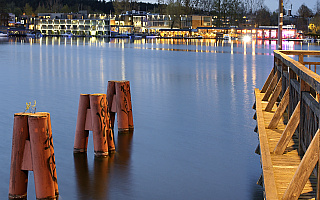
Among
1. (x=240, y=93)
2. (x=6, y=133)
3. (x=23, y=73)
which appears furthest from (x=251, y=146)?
(x=23, y=73)

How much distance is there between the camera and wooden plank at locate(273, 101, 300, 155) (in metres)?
9.59

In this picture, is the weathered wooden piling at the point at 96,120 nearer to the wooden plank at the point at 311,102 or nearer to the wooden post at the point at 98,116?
the wooden post at the point at 98,116

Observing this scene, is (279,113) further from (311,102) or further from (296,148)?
(311,102)

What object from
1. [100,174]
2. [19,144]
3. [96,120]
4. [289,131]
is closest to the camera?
[289,131]

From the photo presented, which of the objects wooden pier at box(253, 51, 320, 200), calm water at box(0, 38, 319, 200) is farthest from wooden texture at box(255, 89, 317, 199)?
calm water at box(0, 38, 319, 200)

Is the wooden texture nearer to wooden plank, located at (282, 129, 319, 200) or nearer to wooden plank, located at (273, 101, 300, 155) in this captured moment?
wooden plank, located at (273, 101, 300, 155)

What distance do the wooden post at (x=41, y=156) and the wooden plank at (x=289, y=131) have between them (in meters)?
Result: 4.38

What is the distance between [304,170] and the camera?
6887mm

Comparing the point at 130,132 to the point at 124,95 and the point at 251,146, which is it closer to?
the point at 124,95

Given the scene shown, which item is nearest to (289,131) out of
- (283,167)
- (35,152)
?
(283,167)

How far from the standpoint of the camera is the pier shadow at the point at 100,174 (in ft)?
42.6

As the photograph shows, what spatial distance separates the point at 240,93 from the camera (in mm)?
36250

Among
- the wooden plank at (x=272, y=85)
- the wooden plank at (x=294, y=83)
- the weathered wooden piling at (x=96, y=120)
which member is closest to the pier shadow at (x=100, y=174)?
the weathered wooden piling at (x=96, y=120)

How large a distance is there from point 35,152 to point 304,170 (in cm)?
578
